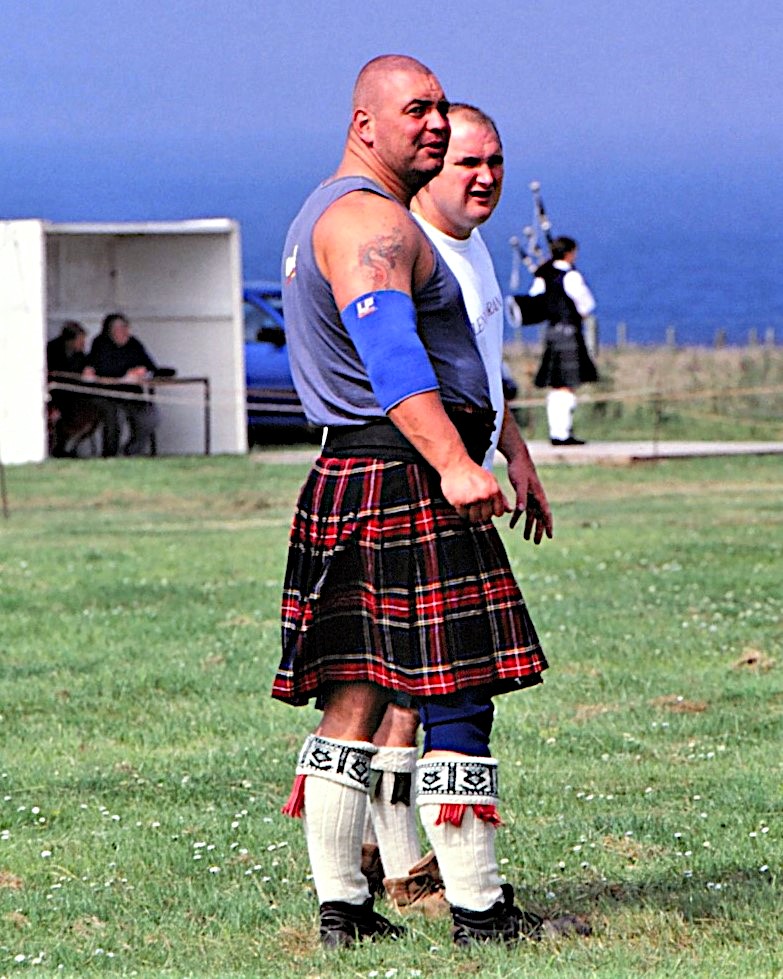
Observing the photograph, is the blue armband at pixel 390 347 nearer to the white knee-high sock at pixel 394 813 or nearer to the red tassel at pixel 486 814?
the red tassel at pixel 486 814

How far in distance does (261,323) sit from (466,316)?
1908 centimetres

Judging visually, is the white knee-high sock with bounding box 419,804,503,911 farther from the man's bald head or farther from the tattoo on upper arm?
the man's bald head

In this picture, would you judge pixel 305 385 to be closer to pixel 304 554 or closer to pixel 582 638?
pixel 304 554

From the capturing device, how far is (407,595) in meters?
4.04

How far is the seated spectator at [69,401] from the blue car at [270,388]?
1852mm

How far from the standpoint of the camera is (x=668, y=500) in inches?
624

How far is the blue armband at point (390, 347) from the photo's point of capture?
3828mm

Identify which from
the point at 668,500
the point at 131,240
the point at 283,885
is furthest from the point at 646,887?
the point at 131,240

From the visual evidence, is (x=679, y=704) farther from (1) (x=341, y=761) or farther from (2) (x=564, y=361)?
(2) (x=564, y=361)

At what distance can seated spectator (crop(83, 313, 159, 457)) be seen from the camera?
20.9 meters

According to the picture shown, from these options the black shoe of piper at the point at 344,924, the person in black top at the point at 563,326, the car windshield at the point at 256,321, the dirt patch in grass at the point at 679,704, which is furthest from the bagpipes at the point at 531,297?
the black shoe of piper at the point at 344,924

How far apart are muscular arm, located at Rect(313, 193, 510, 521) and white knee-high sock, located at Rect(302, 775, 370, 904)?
2.20ft

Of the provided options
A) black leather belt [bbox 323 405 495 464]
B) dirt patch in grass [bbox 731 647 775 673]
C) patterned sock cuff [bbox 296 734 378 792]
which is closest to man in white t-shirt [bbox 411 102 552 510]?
black leather belt [bbox 323 405 495 464]

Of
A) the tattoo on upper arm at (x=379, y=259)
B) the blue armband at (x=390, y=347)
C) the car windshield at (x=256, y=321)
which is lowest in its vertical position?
the blue armband at (x=390, y=347)
